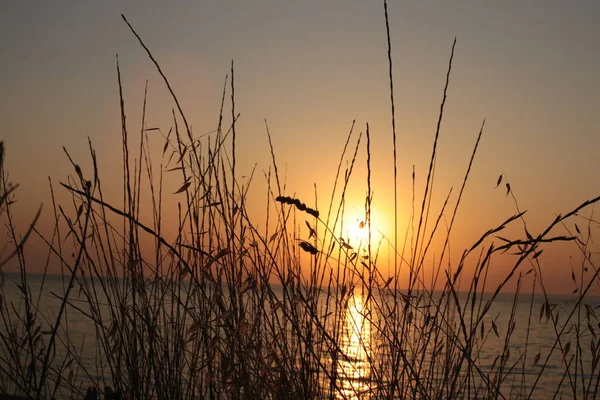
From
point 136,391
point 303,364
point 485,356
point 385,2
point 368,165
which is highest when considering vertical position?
point 385,2

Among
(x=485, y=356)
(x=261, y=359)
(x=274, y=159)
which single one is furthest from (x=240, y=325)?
(x=485, y=356)

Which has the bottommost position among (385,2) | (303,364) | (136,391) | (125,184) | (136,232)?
(136,391)

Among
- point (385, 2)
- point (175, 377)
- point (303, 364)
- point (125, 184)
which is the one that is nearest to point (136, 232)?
point (125, 184)

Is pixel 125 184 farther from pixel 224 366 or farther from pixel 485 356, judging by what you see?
pixel 485 356

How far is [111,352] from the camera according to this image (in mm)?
1774

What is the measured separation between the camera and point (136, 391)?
178 cm

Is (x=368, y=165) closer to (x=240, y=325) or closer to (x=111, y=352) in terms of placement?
(x=240, y=325)

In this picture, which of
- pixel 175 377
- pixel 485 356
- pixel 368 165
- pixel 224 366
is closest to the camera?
pixel 224 366

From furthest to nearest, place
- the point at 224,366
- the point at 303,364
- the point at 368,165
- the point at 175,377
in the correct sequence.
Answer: the point at 175,377
the point at 303,364
the point at 368,165
the point at 224,366

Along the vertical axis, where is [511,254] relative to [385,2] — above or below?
below

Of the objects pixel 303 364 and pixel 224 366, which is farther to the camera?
pixel 303 364

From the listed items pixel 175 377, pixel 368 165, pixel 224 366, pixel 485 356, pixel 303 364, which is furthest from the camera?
pixel 485 356

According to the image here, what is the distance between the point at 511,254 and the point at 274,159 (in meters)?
0.80

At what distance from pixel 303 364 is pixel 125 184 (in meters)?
0.70
